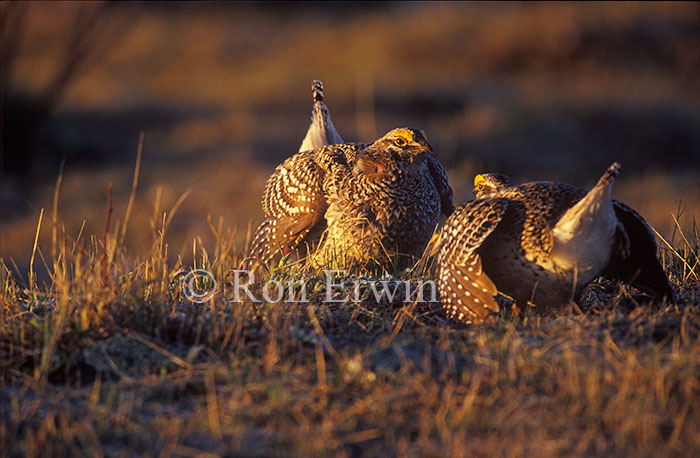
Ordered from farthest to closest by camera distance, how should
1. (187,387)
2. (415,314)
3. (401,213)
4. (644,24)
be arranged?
(644,24)
(401,213)
(415,314)
(187,387)

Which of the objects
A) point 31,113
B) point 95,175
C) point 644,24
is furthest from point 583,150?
point 31,113

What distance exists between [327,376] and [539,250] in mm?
1074

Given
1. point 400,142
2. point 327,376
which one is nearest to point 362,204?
point 400,142

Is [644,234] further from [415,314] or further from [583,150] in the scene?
[583,150]

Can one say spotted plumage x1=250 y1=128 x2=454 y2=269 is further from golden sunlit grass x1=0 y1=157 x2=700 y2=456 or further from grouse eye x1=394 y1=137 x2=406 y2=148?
golden sunlit grass x1=0 y1=157 x2=700 y2=456

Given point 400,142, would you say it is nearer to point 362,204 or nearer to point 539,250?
point 362,204

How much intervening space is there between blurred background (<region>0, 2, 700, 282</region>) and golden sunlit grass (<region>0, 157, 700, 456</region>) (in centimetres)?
467

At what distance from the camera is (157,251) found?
3.91 m

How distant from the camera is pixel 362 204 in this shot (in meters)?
4.42

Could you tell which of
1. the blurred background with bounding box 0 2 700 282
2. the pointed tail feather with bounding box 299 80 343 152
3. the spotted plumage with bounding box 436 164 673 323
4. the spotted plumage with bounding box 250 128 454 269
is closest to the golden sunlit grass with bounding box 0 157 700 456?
the spotted plumage with bounding box 436 164 673 323

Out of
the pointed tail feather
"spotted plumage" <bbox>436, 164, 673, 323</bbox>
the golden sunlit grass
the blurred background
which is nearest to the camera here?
the golden sunlit grass

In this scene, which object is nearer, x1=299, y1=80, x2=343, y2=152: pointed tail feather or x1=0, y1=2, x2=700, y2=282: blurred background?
x1=299, y1=80, x2=343, y2=152: pointed tail feather

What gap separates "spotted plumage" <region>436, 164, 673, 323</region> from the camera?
10.9ft

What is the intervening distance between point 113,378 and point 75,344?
0.26 metres
